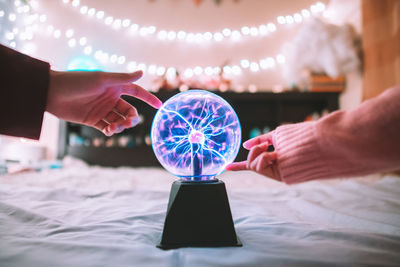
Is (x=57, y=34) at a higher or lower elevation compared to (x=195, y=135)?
higher

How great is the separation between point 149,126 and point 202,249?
2.69 metres

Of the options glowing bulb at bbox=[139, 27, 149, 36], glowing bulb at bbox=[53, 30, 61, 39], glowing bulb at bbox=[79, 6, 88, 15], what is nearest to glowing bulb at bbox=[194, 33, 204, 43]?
glowing bulb at bbox=[139, 27, 149, 36]

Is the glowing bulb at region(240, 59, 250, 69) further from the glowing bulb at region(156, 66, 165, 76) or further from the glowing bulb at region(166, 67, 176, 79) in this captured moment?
the glowing bulb at region(156, 66, 165, 76)

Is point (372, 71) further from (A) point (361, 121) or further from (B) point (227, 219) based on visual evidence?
(B) point (227, 219)

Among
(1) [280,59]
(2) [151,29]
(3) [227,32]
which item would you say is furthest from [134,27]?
(1) [280,59]

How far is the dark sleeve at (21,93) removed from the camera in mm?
770

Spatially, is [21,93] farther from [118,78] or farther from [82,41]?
[82,41]

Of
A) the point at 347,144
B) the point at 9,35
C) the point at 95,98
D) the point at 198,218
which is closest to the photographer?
the point at 347,144

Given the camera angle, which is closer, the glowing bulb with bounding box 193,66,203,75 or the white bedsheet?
the white bedsheet

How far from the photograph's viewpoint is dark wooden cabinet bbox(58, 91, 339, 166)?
10.1 ft

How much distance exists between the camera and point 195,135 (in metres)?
0.79

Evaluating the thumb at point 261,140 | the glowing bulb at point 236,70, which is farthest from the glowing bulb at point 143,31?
the thumb at point 261,140

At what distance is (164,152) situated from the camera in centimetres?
82

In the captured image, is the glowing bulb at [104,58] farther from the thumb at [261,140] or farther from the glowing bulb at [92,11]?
the thumb at [261,140]
